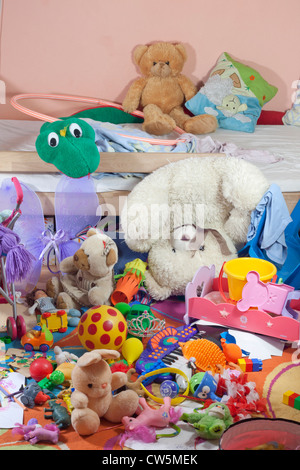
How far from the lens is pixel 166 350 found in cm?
175

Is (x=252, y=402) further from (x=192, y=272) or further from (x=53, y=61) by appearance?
(x=53, y=61)

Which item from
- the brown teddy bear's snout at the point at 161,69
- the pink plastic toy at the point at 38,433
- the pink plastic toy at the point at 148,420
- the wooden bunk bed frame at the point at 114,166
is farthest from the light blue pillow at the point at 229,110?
the pink plastic toy at the point at 38,433

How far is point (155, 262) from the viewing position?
2.15 m

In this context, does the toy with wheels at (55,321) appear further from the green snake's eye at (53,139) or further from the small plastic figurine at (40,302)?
the green snake's eye at (53,139)

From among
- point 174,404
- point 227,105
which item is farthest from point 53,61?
point 174,404

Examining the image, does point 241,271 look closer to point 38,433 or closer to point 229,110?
point 38,433

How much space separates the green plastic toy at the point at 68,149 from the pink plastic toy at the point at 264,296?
0.69m

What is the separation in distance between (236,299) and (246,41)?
1867mm

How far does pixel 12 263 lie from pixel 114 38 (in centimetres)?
179

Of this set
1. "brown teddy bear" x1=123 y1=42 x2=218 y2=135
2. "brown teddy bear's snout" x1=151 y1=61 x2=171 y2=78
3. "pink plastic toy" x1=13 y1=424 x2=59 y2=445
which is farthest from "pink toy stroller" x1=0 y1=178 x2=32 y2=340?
"brown teddy bear's snout" x1=151 y1=61 x2=171 y2=78

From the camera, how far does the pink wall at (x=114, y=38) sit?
307 cm

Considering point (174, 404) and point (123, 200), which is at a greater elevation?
point (123, 200)

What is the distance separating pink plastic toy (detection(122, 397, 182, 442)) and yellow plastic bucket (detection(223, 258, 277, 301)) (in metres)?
0.54

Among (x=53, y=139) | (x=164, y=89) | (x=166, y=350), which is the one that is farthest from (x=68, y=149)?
(x=164, y=89)
